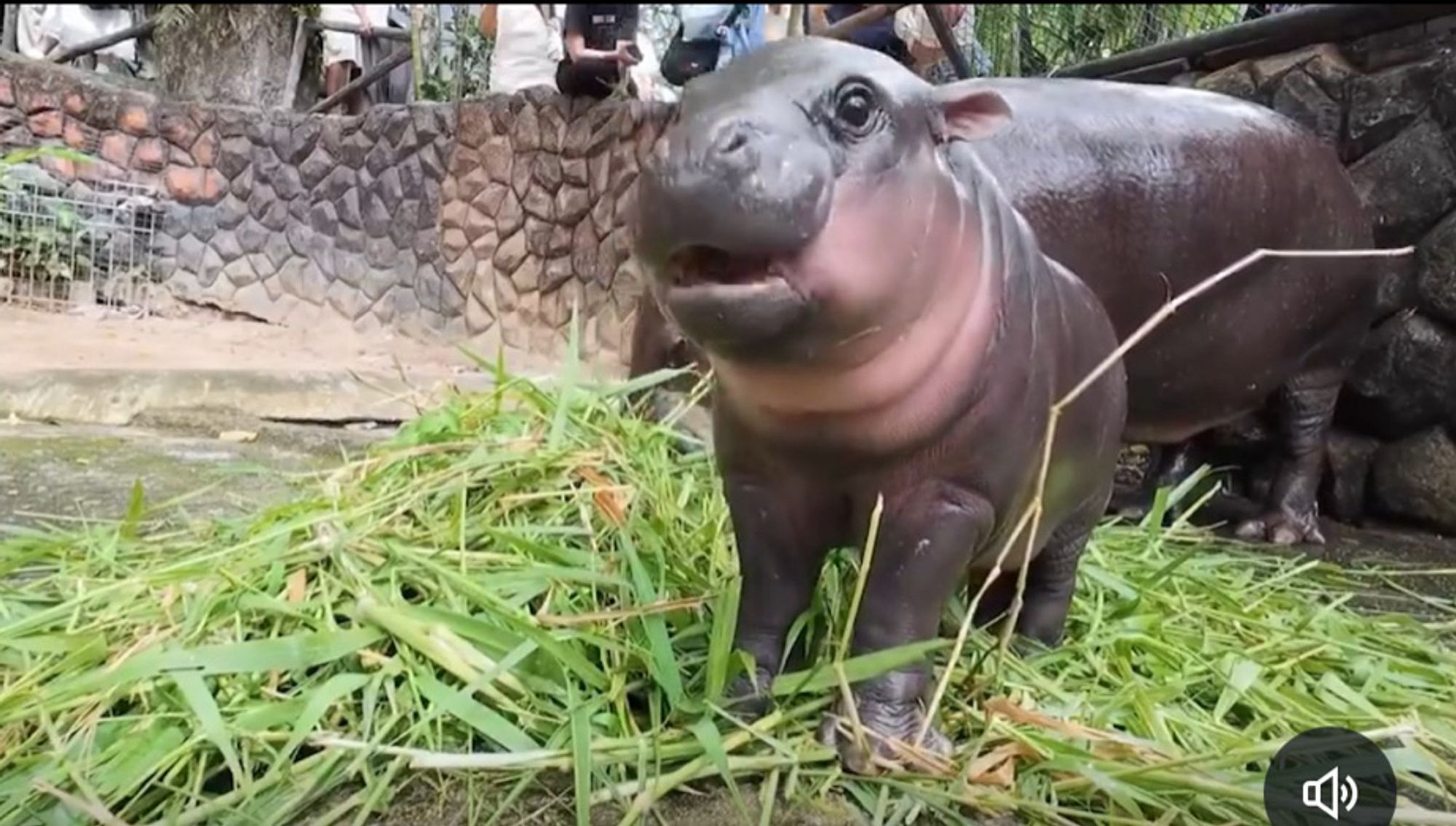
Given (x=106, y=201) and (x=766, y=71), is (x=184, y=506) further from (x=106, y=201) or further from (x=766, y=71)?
(x=106, y=201)

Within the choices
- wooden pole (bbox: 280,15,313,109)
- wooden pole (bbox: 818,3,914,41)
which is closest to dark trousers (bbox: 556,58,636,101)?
wooden pole (bbox: 818,3,914,41)

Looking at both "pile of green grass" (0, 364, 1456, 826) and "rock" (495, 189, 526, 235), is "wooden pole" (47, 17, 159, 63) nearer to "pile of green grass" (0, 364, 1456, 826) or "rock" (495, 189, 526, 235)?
"rock" (495, 189, 526, 235)

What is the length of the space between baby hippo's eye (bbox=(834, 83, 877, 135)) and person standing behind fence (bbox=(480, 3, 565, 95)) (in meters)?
5.29

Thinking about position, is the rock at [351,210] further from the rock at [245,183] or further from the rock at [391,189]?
the rock at [245,183]

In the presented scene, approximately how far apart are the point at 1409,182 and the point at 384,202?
5.43 m

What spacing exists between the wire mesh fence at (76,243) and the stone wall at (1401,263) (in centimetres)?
560

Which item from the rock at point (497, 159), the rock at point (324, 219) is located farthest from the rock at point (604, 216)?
the rock at point (324, 219)

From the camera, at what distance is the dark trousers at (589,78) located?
564 centimetres

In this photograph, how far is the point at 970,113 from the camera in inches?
46.2

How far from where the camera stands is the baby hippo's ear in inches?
45.6

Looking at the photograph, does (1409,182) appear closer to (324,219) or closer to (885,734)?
(885,734)

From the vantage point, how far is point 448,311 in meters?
6.63

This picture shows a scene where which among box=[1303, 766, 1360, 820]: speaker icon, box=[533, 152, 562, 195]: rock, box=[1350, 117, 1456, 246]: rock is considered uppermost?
box=[1350, 117, 1456, 246]: rock

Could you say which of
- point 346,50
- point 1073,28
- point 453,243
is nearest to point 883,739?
point 1073,28
